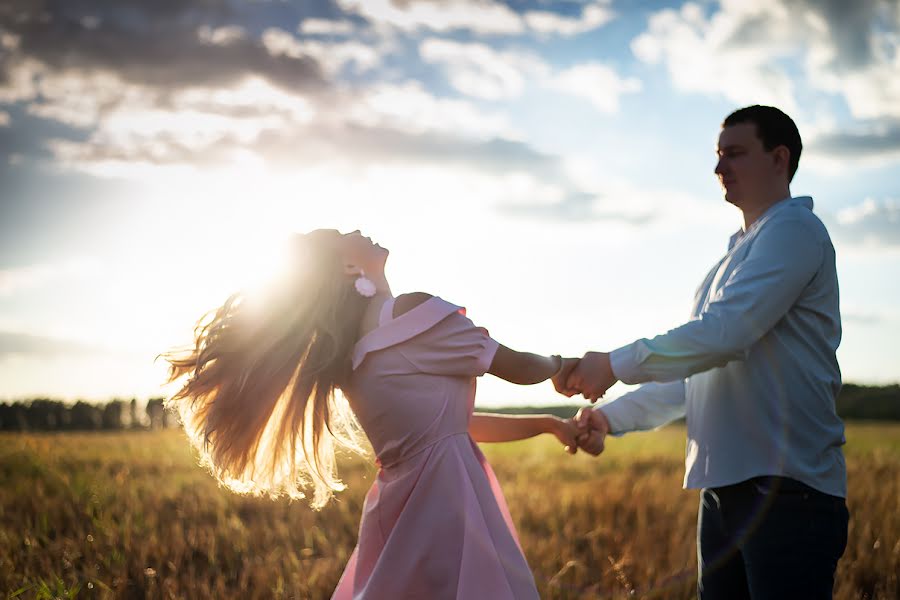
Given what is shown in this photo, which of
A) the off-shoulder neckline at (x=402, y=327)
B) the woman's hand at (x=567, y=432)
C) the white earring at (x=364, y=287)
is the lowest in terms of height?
the woman's hand at (x=567, y=432)

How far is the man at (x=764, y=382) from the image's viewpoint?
11.5ft

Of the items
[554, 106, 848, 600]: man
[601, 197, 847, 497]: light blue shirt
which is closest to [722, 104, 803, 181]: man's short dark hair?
[554, 106, 848, 600]: man

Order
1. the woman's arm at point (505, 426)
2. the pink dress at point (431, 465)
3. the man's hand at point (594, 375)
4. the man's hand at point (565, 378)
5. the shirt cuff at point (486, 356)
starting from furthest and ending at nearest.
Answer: the man's hand at point (565, 378) → the man's hand at point (594, 375) → the woman's arm at point (505, 426) → the shirt cuff at point (486, 356) → the pink dress at point (431, 465)

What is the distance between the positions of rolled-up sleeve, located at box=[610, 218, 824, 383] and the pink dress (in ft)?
3.28

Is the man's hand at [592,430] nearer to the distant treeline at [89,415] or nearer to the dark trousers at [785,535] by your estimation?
the dark trousers at [785,535]

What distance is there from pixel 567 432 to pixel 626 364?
109 centimetres

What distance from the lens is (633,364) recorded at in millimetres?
4020

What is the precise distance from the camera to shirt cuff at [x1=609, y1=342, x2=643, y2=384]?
4.03 m

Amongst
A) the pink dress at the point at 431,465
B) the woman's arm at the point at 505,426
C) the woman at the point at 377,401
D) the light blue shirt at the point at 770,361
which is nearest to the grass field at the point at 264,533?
the woman's arm at the point at 505,426

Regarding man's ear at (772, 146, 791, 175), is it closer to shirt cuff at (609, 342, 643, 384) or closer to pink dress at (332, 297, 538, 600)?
shirt cuff at (609, 342, 643, 384)

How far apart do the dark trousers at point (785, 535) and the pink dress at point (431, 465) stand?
1.02m

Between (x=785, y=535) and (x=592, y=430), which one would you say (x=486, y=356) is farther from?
(x=592, y=430)

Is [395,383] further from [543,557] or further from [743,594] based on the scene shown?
[543,557]

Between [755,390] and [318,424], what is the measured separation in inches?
76.0
